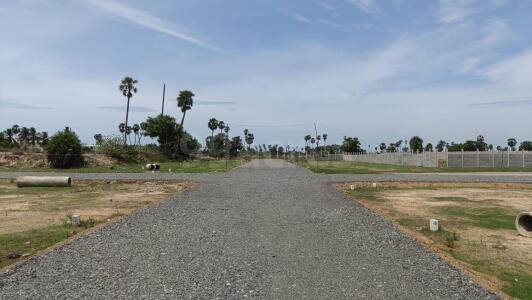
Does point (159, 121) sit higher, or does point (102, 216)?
point (159, 121)

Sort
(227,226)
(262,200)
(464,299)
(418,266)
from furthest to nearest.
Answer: (262,200) → (227,226) → (418,266) → (464,299)

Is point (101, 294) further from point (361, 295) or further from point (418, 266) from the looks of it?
point (418, 266)

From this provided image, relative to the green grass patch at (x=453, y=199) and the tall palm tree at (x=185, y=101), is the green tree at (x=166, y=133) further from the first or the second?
the green grass patch at (x=453, y=199)

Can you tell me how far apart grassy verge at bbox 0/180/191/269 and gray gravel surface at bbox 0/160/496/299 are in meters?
0.97

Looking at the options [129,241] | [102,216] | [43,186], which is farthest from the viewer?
[43,186]

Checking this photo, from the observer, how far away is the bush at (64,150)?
50.0 m

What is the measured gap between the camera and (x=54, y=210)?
55.3 ft

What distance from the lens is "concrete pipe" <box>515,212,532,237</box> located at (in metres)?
12.4

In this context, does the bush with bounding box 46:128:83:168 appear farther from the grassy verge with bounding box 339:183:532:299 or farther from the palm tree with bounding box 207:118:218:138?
the palm tree with bounding box 207:118:218:138

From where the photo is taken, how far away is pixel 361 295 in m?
6.99

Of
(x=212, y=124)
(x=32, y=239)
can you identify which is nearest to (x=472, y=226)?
(x=32, y=239)

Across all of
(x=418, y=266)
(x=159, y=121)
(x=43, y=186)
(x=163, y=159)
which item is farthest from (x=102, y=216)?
(x=159, y=121)

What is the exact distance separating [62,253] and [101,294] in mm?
3179

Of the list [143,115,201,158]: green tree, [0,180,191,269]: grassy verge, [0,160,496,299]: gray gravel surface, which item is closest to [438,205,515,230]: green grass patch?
[0,160,496,299]: gray gravel surface
